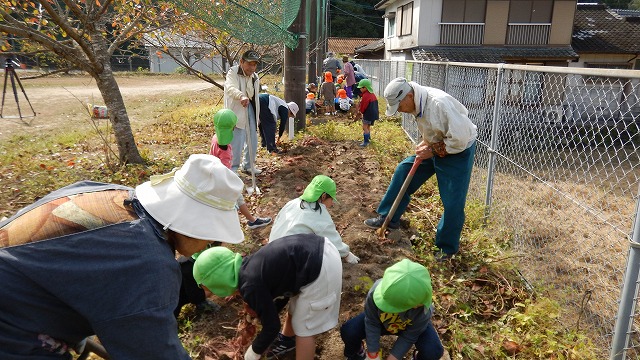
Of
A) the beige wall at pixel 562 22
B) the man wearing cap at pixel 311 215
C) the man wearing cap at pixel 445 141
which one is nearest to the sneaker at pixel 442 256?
the man wearing cap at pixel 445 141

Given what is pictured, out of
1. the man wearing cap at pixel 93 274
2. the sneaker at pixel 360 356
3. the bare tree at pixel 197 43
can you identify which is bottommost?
the sneaker at pixel 360 356

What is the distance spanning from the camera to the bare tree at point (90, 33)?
497 cm

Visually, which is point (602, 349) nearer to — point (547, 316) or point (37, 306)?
point (547, 316)

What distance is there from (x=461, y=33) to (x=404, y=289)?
18775 millimetres

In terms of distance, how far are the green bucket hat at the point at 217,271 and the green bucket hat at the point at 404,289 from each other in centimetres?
78

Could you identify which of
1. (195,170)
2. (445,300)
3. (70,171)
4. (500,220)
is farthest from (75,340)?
(70,171)

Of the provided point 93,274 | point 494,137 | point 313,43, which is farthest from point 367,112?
point 313,43

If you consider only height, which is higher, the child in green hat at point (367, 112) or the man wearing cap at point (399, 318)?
the child in green hat at point (367, 112)

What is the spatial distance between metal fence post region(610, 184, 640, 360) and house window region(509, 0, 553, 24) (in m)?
19.3

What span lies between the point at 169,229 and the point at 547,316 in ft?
8.97

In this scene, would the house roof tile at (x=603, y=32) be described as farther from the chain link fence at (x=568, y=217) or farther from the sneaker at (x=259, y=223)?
the sneaker at (x=259, y=223)

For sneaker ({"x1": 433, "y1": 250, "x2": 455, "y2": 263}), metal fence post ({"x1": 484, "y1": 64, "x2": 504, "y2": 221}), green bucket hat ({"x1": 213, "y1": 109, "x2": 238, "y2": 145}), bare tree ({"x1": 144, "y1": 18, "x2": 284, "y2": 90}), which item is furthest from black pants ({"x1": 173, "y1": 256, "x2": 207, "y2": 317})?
bare tree ({"x1": 144, "y1": 18, "x2": 284, "y2": 90})

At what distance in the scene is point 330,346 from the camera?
9.05ft

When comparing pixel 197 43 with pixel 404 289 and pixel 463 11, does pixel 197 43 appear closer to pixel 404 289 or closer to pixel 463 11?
pixel 404 289
